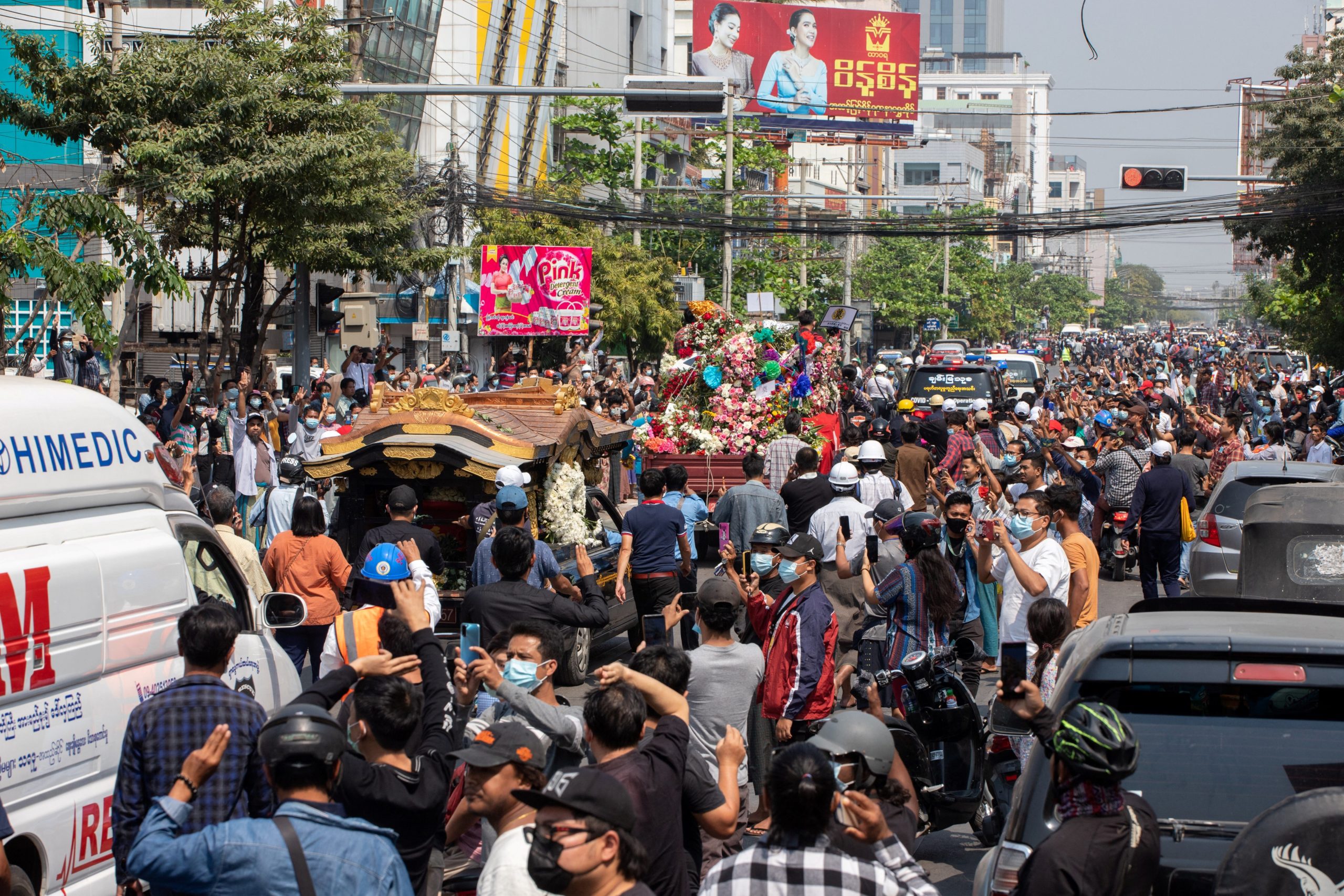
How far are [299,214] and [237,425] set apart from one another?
15.6 ft

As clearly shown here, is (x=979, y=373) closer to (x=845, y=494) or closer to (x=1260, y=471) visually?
(x=1260, y=471)

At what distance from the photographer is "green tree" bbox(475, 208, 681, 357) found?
3853cm

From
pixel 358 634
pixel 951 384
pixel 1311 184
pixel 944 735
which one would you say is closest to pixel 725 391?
pixel 951 384

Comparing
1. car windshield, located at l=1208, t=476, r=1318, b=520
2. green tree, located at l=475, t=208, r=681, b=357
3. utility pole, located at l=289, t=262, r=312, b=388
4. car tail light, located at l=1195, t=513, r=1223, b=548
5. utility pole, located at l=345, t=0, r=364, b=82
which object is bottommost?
car tail light, located at l=1195, t=513, r=1223, b=548

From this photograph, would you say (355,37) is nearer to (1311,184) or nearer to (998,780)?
(998,780)

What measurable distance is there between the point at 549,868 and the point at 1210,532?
34.4ft

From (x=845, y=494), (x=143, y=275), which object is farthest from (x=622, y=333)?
(x=845, y=494)

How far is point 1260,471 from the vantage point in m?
12.2

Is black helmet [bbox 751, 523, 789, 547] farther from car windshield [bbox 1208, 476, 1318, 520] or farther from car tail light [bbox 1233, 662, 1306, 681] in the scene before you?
car windshield [bbox 1208, 476, 1318, 520]

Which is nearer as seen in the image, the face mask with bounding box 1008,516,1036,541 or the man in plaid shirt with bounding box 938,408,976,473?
the face mask with bounding box 1008,516,1036,541

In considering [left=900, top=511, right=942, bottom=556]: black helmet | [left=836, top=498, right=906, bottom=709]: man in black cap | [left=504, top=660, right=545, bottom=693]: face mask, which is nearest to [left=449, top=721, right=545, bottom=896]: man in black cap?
[left=504, top=660, right=545, bottom=693]: face mask

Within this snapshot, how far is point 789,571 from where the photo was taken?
679 centimetres

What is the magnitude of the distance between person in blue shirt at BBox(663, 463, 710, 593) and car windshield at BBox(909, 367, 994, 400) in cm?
1140

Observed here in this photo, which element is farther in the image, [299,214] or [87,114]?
[299,214]
